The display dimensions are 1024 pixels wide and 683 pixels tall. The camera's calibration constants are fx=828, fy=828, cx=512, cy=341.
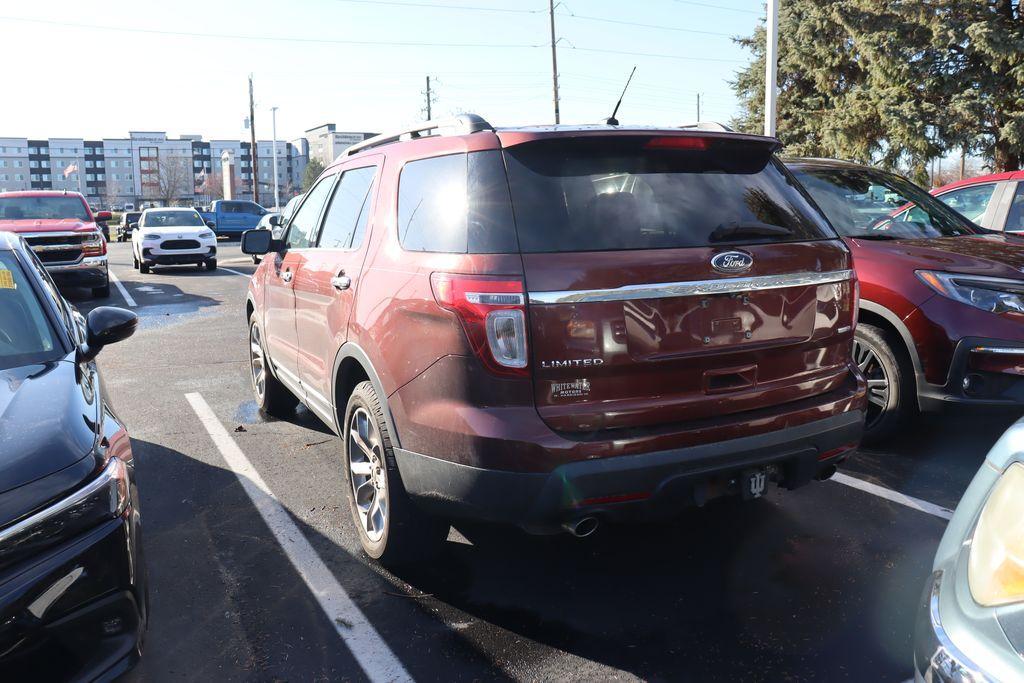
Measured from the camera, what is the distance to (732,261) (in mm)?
3094

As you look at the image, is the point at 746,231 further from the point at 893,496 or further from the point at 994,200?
the point at 994,200

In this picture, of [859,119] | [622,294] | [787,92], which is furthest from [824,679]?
[787,92]

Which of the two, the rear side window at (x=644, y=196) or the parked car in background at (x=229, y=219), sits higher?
the parked car in background at (x=229, y=219)

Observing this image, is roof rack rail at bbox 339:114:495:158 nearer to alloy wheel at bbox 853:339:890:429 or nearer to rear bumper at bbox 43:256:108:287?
alloy wheel at bbox 853:339:890:429

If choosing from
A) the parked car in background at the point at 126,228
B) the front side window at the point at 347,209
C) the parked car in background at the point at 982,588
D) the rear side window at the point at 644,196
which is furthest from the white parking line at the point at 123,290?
the parked car in background at the point at 126,228

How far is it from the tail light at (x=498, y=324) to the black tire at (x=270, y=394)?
3.48 m

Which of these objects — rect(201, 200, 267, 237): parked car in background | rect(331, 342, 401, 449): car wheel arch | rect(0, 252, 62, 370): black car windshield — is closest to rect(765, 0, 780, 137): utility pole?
rect(331, 342, 401, 449): car wheel arch

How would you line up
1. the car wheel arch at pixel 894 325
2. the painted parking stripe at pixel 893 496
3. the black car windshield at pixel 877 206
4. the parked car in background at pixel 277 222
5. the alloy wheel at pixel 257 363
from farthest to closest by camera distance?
the alloy wheel at pixel 257 363 < the parked car in background at pixel 277 222 < the black car windshield at pixel 877 206 < the car wheel arch at pixel 894 325 < the painted parking stripe at pixel 893 496

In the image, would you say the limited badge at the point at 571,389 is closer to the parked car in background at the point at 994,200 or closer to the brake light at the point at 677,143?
the brake light at the point at 677,143

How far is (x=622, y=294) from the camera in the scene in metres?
2.90

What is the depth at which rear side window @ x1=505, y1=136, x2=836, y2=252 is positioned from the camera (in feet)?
9.83

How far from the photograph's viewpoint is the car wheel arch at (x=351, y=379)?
3323mm

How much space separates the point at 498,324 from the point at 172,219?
21.1 metres

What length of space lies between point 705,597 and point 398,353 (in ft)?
5.21
